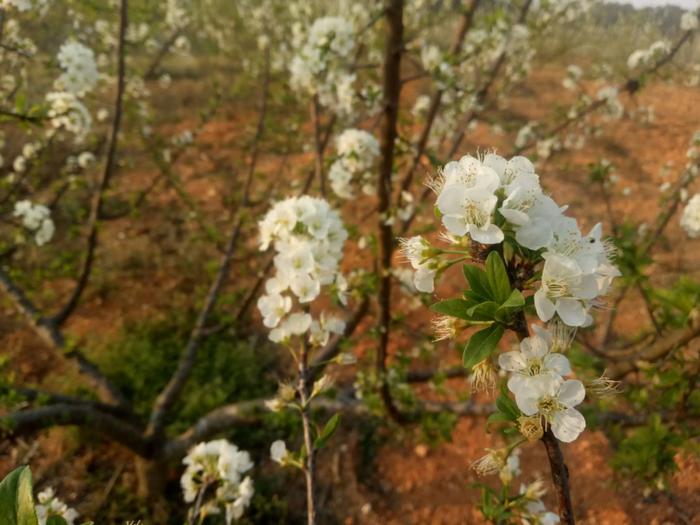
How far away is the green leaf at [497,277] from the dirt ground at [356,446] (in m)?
2.08

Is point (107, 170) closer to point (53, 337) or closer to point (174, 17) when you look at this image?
point (53, 337)

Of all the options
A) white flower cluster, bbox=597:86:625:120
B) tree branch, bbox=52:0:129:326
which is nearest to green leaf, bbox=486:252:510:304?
tree branch, bbox=52:0:129:326

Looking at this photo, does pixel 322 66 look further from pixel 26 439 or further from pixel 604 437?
pixel 26 439

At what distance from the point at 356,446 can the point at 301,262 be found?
8.75 feet

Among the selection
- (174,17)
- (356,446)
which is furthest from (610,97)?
(174,17)

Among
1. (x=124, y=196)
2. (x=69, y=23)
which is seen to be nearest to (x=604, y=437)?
(x=124, y=196)

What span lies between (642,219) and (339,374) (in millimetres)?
5584

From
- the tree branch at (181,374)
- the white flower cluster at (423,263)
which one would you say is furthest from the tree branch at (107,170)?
the white flower cluster at (423,263)

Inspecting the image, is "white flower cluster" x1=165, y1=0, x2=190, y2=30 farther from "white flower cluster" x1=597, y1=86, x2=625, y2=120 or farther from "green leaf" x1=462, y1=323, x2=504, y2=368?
"green leaf" x1=462, y1=323, x2=504, y2=368

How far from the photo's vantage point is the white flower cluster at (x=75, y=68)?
3525mm

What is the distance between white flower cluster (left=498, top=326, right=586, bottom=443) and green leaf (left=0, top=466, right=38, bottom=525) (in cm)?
78

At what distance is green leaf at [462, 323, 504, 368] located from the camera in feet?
2.59

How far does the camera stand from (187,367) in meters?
3.73

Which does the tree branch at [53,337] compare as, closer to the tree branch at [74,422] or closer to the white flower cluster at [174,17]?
the tree branch at [74,422]
